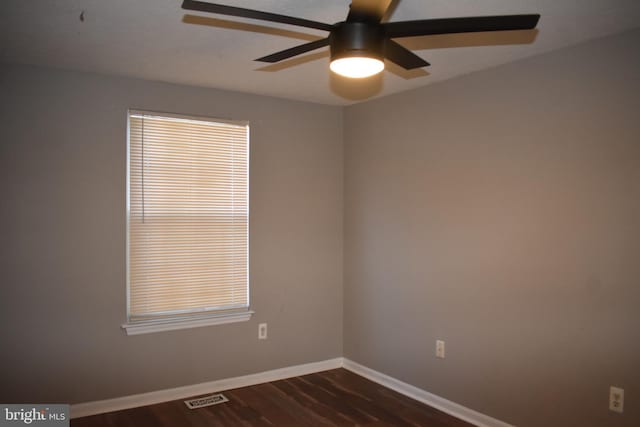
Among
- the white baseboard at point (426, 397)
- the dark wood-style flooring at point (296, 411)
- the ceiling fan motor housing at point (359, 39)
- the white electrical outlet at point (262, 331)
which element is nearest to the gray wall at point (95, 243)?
the white electrical outlet at point (262, 331)

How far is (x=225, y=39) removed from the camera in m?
2.79

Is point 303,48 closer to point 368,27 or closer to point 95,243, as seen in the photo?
point 368,27

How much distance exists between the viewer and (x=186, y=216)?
3818 millimetres

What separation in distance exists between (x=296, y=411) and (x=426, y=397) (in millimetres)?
966

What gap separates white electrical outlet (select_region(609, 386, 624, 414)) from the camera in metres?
2.62

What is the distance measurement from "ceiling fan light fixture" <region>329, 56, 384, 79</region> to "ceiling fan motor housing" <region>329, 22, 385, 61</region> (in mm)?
24

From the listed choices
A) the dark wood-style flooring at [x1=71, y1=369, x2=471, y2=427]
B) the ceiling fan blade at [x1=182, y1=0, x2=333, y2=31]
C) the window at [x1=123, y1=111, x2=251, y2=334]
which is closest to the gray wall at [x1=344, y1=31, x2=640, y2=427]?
the dark wood-style flooring at [x1=71, y1=369, x2=471, y2=427]

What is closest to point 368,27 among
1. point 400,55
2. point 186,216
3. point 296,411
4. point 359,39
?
point 359,39

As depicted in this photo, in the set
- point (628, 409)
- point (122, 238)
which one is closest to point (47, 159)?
point (122, 238)

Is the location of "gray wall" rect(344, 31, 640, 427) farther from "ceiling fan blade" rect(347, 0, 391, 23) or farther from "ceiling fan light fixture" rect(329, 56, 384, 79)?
"ceiling fan blade" rect(347, 0, 391, 23)

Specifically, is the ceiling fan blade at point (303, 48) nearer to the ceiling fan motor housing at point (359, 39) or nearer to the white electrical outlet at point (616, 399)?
the ceiling fan motor housing at point (359, 39)

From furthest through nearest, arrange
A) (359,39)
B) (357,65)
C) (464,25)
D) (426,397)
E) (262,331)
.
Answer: (262,331) < (426,397) < (357,65) < (359,39) < (464,25)

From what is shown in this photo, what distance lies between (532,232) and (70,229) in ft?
9.70

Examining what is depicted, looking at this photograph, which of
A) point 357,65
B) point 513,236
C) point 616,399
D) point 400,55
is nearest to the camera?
point 357,65
